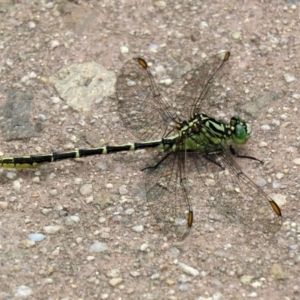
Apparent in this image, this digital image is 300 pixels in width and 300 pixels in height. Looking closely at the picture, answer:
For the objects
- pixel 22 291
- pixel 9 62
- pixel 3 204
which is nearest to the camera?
pixel 22 291

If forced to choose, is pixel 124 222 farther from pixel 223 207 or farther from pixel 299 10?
pixel 299 10

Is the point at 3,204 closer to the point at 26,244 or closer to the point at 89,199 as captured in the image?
the point at 26,244

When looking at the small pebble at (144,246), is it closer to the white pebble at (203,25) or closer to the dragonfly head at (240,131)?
the dragonfly head at (240,131)

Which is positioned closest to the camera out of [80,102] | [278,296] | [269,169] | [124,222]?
[278,296]

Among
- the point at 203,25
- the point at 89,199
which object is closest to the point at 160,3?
the point at 203,25

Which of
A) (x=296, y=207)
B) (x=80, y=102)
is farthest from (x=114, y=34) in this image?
(x=296, y=207)

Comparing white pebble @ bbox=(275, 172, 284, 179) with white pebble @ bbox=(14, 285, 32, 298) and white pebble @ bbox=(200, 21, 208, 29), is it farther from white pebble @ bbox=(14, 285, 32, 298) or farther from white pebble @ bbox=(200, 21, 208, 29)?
white pebble @ bbox=(14, 285, 32, 298)
